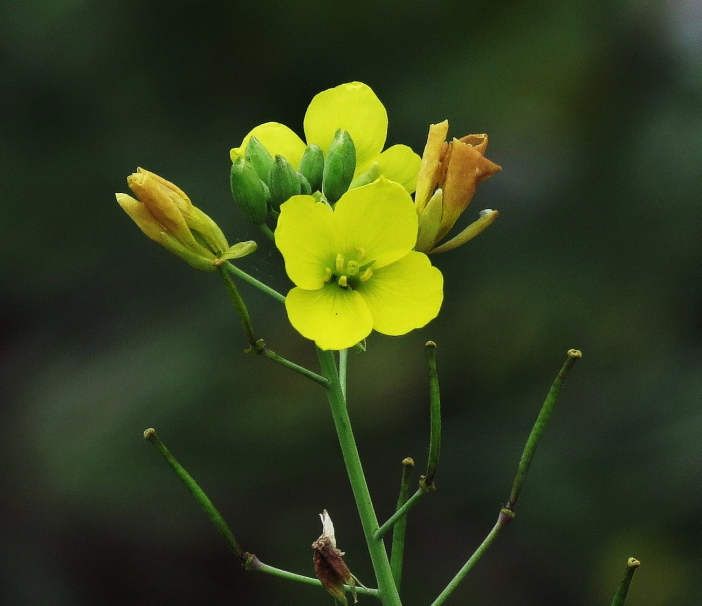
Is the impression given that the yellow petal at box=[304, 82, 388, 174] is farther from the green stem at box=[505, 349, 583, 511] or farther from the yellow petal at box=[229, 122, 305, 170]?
the green stem at box=[505, 349, 583, 511]

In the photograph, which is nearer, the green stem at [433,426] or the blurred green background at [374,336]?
the green stem at [433,426]

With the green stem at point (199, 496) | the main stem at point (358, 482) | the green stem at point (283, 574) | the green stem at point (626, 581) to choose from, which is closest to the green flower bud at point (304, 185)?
the main stem at point (358, 482)

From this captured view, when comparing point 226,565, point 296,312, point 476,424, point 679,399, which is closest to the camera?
point 296,312

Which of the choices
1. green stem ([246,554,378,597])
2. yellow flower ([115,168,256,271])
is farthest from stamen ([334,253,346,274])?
green stem ([246,554,378,597])

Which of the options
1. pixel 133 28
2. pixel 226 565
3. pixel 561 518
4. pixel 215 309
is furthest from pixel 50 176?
pixel 561 518

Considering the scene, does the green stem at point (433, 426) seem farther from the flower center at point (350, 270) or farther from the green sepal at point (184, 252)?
the green sepal at point (184, 252)

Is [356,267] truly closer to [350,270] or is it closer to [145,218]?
[350,270]

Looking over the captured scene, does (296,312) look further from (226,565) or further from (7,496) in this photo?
(7,496)
